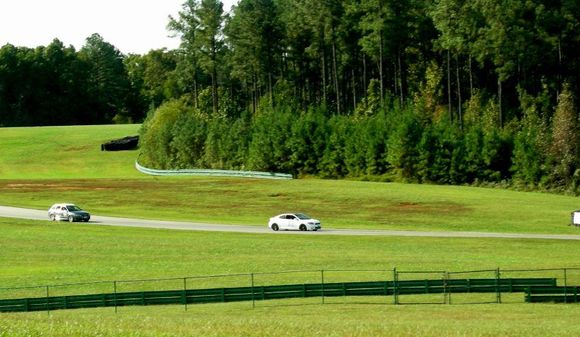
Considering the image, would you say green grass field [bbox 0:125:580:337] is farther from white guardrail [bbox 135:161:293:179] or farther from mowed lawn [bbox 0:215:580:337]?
white guardrail [bbox 135:161:293:179]

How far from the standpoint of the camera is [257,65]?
13450cm

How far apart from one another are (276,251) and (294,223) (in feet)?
40.1

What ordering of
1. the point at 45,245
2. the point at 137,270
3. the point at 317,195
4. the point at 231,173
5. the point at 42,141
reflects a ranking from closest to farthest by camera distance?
the point at 137,270, the point at 45,245, the point at 317,195, the point at 231,173, the point at 42,141

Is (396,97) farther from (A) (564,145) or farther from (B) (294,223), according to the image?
(B) (294,223)

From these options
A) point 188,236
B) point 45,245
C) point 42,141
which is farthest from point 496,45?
point 42,141

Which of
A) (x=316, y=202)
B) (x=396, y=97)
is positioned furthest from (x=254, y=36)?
(x=316, y=202)

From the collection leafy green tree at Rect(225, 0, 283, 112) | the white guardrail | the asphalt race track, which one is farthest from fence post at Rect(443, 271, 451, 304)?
leafy green tree at Rect(225, 0, 283, 112)

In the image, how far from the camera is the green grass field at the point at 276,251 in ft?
106

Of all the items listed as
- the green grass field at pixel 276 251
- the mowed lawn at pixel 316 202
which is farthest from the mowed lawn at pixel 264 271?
the mowed lawn at pixel 316 202

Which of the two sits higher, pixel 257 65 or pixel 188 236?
pixel 257 65

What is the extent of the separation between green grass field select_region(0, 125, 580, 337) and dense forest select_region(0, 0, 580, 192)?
692cm

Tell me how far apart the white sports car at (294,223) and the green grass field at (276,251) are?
4606 mm

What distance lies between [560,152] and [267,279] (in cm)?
5433

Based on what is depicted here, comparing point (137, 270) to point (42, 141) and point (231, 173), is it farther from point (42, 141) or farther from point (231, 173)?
point (42, 141)
